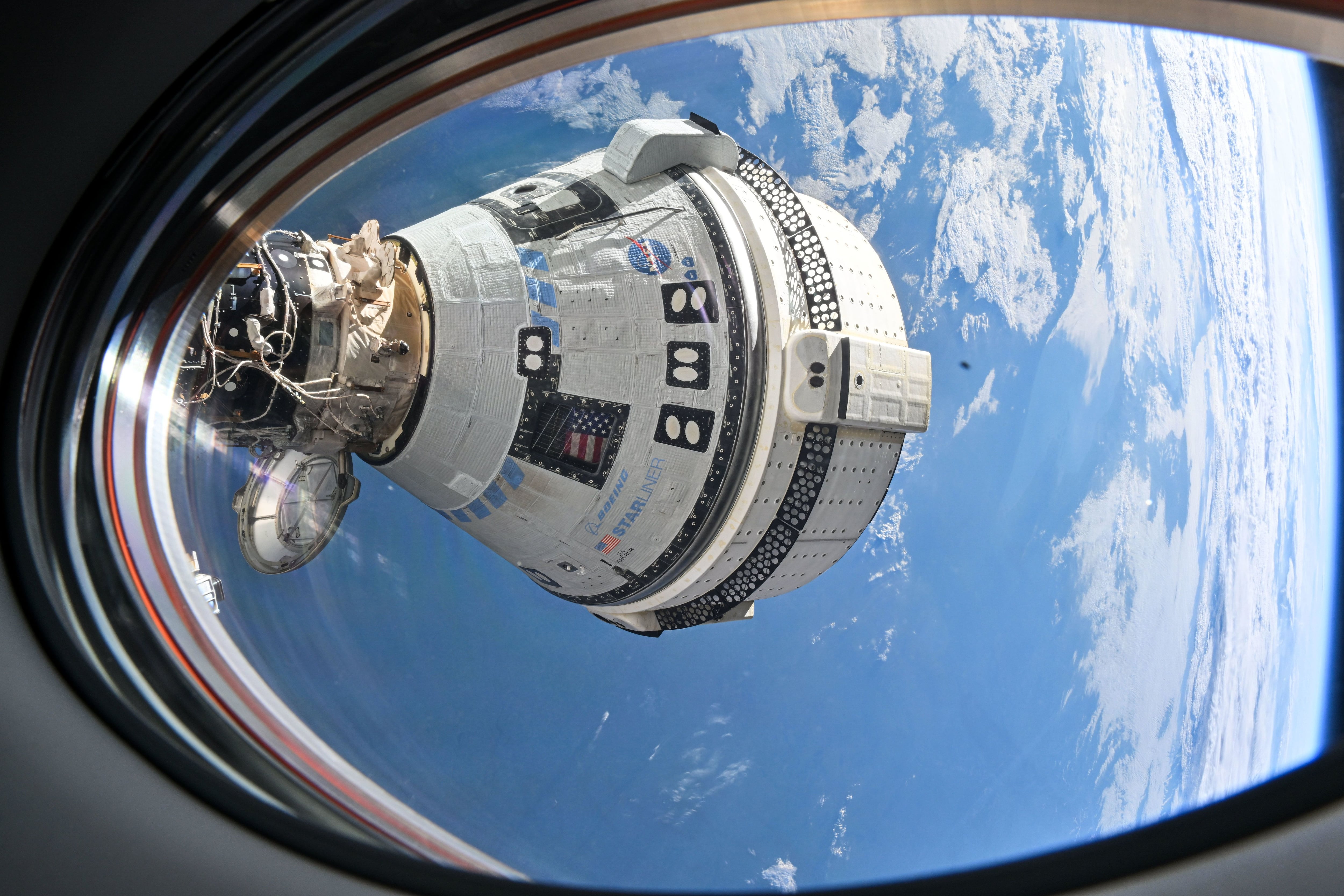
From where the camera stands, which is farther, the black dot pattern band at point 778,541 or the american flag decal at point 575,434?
the black dot pattern band at point 778,541

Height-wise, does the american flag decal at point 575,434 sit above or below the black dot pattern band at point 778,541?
above

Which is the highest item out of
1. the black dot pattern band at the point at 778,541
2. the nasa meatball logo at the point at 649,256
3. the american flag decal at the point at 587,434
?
the nasa meatball logo at the point at 649,256

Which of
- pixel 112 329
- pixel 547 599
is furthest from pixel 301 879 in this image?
pixel 547 599

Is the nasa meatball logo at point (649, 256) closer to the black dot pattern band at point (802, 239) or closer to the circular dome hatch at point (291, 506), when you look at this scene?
the black dot pattern band at point (802, 239)

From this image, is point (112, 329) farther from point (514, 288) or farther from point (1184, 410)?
point (1184, 410)

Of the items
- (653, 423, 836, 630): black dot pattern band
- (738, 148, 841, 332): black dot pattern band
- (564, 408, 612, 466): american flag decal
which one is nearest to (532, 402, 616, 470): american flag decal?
(564, 408, 612, 466): american flag decal

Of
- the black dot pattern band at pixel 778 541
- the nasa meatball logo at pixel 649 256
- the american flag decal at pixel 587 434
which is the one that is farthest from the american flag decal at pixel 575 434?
the black dot pattern band at pixel 778 541
